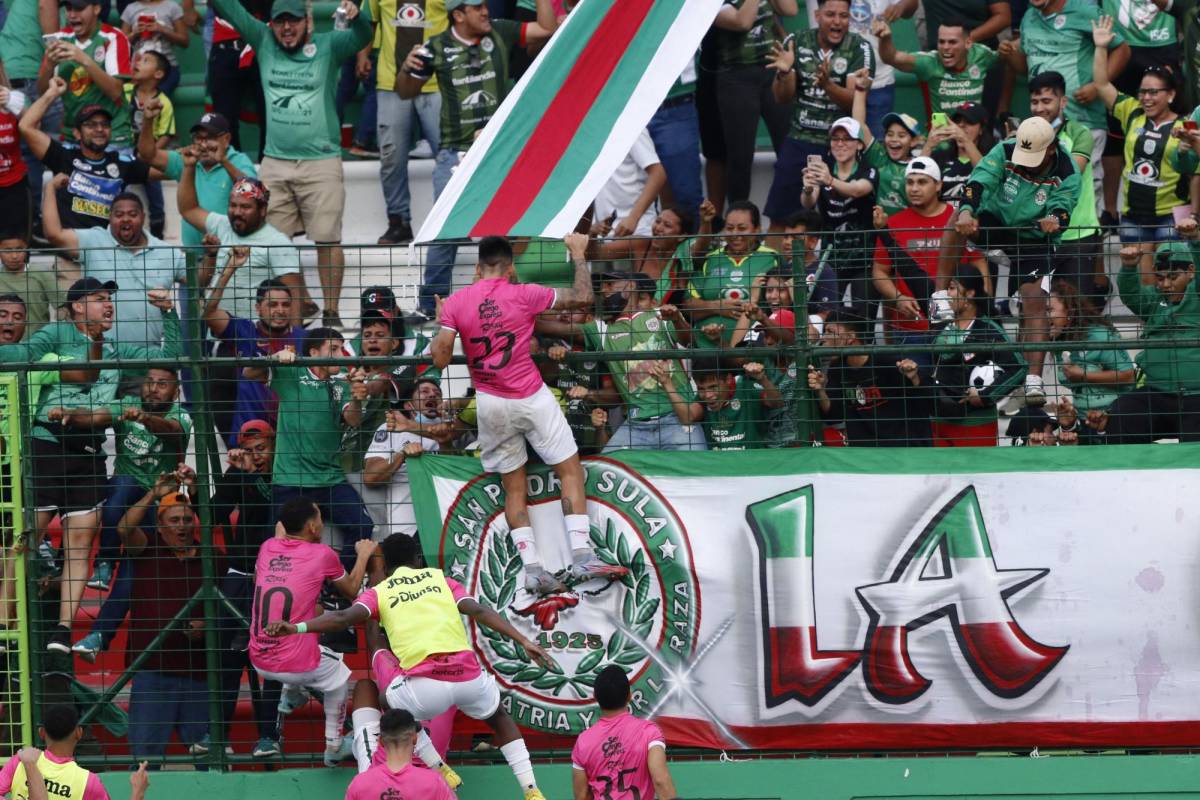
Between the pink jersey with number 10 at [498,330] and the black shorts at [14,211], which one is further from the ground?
the pink jersey with number 10 at [498,330]

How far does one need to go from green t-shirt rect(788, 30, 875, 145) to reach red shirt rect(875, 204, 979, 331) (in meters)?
1.41

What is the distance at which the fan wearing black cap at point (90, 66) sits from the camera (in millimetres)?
15641

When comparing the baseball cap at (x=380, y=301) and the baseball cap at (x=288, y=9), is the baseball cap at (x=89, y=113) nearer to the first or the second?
the baseball cap at (x=288, y=9)

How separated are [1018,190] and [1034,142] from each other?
0.34m

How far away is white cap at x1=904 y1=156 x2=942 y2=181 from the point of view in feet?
42.8

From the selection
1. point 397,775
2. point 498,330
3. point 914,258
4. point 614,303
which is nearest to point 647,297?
point 614,303

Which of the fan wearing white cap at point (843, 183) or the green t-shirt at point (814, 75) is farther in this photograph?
the green t-shirt at point (814, 75)

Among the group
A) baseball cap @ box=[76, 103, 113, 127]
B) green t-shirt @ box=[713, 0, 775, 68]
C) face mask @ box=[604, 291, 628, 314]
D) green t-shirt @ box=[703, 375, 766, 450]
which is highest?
green t-shirt @ box=[713, 0, 775, 68]

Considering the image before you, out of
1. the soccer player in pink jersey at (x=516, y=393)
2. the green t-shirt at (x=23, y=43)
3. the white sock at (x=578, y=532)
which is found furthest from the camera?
the green t-shirt at (x=23, y=43)

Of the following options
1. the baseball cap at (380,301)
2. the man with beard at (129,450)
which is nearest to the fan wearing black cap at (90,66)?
the man with beard at (129,450)

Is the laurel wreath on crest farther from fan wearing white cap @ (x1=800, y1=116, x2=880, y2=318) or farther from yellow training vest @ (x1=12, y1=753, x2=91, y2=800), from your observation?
fan wearing white cap @ (x1=800, y1=116, x2=880, y2=318)

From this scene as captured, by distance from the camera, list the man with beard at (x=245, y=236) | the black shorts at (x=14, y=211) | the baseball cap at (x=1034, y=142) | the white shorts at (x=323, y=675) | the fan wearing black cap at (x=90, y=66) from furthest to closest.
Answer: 1. the fan wearing black cap at (x=90, y=66)
2. the black shorts at (x=14, y=211)
3. the baseball cap at (x=1034, y=142)
4. the man with beard at (x=245, y=236)
5. the white shorts at (x=323, y=675)

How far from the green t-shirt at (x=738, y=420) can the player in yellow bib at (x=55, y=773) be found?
3.93 m

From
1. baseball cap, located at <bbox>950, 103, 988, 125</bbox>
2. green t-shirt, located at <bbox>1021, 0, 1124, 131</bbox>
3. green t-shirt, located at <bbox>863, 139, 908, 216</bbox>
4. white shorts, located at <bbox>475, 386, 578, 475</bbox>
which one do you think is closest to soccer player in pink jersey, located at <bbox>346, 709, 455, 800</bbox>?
white shorts, located at <bbox>475, 386, 578, 475</bbox>
